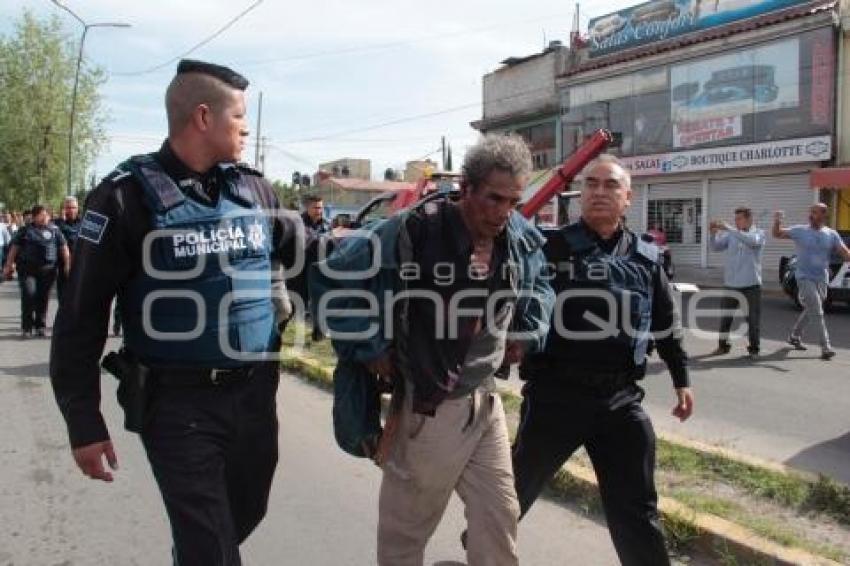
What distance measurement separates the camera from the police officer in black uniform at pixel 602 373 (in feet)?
10.6

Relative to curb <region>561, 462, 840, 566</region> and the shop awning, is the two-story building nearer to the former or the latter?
the shop awning

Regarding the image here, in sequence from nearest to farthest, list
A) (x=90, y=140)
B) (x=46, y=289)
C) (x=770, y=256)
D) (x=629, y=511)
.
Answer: (x=629, y=511) < (x=46, y=289) < (x=770, y=256) < (x=90, y=140)

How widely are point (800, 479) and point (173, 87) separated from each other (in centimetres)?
368

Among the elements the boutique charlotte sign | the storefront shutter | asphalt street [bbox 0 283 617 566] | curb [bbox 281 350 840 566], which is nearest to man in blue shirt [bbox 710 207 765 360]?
curb [bbox 281 350 840 566]

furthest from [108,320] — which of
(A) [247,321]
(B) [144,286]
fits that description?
(A) [247,321]

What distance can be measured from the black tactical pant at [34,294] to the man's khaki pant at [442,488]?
31.0ft

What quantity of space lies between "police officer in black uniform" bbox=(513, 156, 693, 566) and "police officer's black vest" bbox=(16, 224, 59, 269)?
9.45 meters

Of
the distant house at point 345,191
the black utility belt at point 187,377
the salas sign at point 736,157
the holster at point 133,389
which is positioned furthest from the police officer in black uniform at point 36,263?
the distant house at point 345,191

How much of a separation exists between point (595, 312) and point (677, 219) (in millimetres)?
20883

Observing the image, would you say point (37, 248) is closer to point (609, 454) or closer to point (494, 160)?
point (609, 454)

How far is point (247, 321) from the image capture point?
2.60m

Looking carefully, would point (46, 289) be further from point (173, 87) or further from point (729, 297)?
Answer: point (173, 87)

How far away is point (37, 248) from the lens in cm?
1119

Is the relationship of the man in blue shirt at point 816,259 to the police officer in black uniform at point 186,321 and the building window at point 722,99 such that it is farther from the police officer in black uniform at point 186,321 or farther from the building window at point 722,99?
the building window at point 722,99
